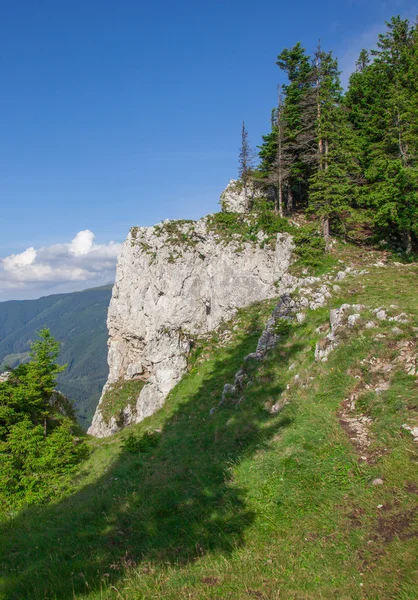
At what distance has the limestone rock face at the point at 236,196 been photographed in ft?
127

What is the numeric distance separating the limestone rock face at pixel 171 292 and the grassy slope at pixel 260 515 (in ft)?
49.5

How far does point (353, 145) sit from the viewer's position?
2873 centimetres

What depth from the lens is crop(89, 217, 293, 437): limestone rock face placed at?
28609 mm

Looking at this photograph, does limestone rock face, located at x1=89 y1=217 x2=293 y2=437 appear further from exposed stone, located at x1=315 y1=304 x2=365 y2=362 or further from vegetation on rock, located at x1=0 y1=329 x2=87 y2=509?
exposed stone, located at x1=315 y1=304 x2=365 y2=362

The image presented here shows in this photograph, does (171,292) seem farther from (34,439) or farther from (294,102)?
(294,102)

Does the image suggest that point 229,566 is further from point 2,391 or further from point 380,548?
point 2,391

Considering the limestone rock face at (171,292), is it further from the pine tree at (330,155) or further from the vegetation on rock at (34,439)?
the vegetation on rock at (34,439)

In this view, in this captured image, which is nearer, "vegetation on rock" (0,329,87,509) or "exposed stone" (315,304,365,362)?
"exposed stone" (315,304,365,362)

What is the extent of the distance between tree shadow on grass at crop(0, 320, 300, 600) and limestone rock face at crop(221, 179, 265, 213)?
2926cm

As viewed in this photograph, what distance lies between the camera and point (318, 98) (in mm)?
28734

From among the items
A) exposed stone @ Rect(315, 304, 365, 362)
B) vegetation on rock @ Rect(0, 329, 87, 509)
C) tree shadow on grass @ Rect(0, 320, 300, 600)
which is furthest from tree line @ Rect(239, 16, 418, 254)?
vegetation on rock @ Rect(0, 329, 87, 509)

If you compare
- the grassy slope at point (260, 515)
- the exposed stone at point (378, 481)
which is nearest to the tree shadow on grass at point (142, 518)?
the grassy slope at point (260, 515)

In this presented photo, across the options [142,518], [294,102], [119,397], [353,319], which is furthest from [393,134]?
[119,397]

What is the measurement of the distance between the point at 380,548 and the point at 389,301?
436 inches
